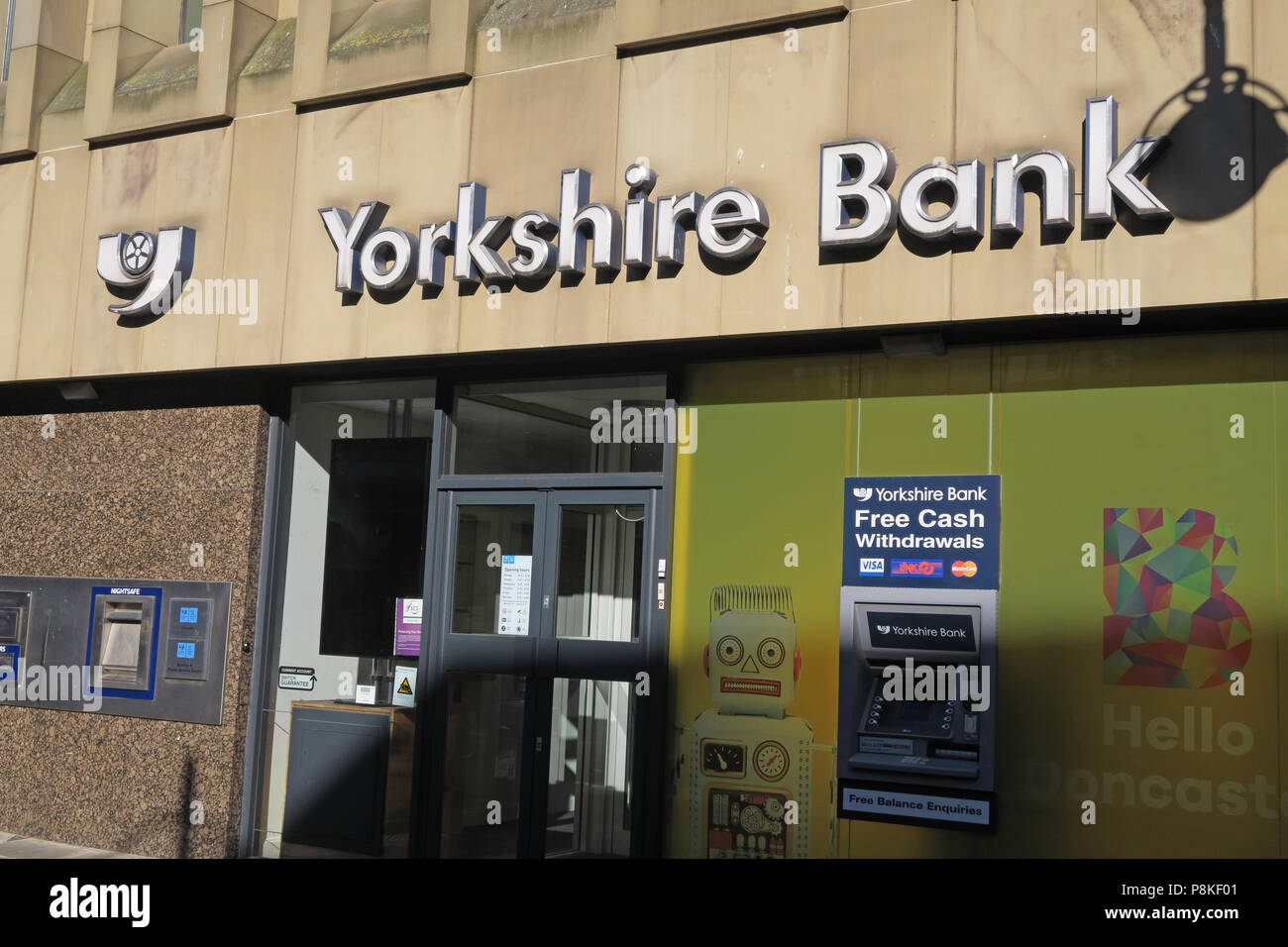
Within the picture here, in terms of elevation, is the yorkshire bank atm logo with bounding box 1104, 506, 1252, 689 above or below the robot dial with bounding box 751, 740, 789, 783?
above

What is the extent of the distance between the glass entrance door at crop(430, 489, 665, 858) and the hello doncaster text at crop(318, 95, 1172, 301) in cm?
134

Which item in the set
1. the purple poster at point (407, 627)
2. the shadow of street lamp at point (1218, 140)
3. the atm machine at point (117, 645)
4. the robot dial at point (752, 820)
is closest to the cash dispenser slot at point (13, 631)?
the atm machine at point (117, 645)

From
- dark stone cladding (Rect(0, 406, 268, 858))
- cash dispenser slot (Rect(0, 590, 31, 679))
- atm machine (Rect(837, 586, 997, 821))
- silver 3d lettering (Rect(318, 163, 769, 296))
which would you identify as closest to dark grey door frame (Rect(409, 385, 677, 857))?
silver 3d lettering (Rect(318, 163, 769, 296))

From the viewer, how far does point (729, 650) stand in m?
6.99

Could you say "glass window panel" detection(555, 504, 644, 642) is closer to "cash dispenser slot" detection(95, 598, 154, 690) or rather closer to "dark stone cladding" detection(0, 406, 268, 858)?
"dark stone cladding" detection(0, 406, 268, 858)

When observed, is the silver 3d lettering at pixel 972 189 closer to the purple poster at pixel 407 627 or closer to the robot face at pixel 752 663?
the robot face at pixel 752 663

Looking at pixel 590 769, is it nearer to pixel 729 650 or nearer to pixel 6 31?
pixel 729 650

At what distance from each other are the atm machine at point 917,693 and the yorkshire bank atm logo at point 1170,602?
1.93 feet

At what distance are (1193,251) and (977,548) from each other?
1.70 metres

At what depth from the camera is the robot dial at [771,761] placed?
6777 mm

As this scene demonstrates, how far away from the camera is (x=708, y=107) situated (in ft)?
22.8

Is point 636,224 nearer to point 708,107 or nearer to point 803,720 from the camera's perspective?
point 708,107

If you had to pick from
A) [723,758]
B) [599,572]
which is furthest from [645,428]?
[723,758]

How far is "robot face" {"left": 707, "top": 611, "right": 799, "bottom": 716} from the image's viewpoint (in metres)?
6.82
